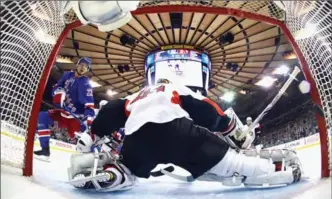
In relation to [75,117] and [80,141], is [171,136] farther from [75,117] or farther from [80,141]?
[75,117]

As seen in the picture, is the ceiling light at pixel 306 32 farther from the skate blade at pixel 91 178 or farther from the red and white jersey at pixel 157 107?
the skate blade at pixel 91 178

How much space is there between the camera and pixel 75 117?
2346mm

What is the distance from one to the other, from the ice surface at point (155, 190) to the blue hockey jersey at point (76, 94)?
0.67 meters

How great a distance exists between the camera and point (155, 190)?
1.57 meters

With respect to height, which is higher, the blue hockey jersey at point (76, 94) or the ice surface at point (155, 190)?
the blue hockey jersey at point (76, 94)

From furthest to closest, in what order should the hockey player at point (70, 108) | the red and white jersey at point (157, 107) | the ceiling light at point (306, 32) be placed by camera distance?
the hockey player at point (70, 108), the ceiling light at point (306, 32), the red and white jersey at point (157, 107)

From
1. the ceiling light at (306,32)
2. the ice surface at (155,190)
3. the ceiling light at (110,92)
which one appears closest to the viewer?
the ice surface at (155,190)

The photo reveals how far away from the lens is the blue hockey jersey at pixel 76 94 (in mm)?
2395

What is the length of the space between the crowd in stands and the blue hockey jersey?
5.55 m

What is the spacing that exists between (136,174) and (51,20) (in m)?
0.84

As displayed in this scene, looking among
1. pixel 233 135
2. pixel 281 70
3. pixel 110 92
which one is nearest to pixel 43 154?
pixel 233 135

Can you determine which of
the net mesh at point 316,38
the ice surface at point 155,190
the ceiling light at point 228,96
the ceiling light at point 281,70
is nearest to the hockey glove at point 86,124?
the ice surface at point 155,190

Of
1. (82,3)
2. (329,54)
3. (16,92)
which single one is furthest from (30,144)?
(329,54)

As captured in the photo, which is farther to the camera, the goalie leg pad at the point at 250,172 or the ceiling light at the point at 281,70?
the ceiling light at the point at 281,70
